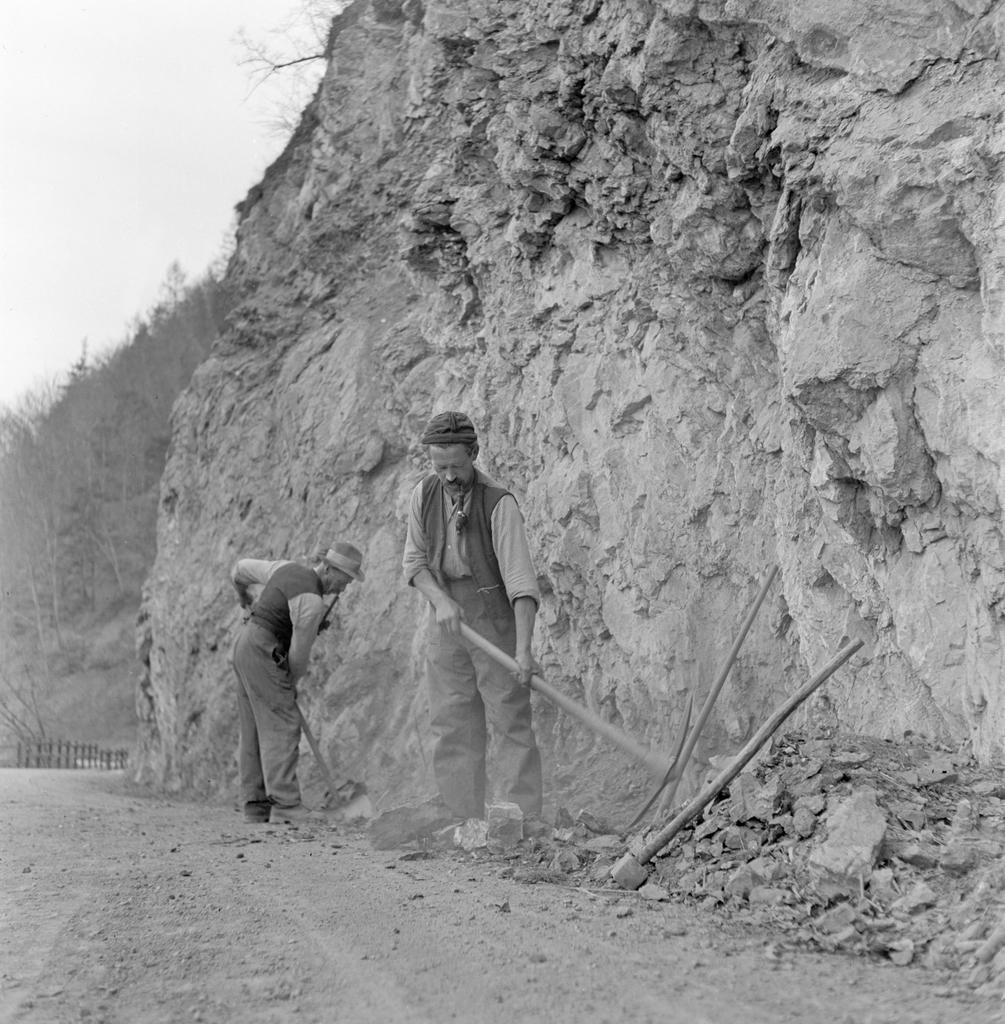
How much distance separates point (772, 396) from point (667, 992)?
3685mm

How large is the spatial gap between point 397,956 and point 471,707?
8.23 feet

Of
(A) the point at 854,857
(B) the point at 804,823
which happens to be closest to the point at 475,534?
(B) the point at 804,823

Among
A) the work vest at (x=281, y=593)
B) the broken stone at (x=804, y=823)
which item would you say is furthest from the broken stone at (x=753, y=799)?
the work vest at (x=281, y=593)

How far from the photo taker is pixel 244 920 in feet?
11.4

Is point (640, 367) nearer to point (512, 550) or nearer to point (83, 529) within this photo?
point (512, 550)

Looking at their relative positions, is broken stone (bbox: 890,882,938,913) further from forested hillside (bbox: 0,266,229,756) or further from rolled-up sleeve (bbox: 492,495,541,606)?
forested hillside (bbox: 0,266,229,756)

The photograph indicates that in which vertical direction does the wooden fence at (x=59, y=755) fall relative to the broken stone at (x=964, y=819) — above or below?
below

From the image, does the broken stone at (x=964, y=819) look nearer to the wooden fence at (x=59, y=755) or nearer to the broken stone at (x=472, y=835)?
the broken stone at (x=472, y=835)

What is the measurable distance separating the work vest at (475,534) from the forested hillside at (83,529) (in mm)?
25360

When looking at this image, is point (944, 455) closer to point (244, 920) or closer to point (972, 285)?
point (972, 285)

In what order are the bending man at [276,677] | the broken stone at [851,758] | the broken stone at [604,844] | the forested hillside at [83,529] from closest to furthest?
the broken stone at [851,758]
the broken stone at [604,844]
the bending man at [276,677]
the forested hillside at [83,529]

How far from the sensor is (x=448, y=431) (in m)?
5.17

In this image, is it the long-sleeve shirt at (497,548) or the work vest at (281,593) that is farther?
the work vest at (281,593)

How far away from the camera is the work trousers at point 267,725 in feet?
22.8
